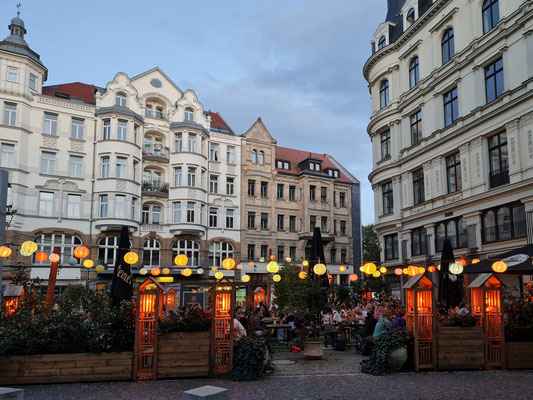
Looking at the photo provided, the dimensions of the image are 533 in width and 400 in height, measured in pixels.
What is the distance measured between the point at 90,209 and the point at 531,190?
29171mm

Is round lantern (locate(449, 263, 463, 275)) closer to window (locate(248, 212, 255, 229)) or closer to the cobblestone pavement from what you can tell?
the cobblestone pavement

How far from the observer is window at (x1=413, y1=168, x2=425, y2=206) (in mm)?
28655

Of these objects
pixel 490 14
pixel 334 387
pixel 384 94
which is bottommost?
pixel 334 387

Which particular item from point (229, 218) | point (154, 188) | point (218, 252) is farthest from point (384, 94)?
point (154, 188)

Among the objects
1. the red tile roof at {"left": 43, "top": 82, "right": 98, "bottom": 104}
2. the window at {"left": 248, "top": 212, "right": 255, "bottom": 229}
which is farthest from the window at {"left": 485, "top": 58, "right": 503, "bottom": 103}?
the red tile roof at {"left": 43, "top": 82, "right": 98, "bottom": 104}

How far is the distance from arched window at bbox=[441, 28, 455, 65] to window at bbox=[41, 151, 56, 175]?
2755 centimetres

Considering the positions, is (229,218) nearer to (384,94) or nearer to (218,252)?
(218,252)

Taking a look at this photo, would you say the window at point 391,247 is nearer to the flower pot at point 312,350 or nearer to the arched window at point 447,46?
the arched window at point 447,46

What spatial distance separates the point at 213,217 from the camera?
136 feet

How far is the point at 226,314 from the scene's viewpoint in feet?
38.0

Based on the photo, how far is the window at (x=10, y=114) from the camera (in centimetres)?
3306

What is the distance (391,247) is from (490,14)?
15.4 metres

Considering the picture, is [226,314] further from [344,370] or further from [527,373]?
A: [527,373]

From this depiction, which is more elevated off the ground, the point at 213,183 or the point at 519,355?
the point at 213,183
